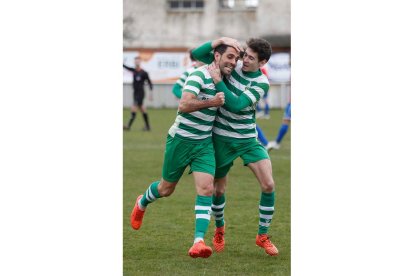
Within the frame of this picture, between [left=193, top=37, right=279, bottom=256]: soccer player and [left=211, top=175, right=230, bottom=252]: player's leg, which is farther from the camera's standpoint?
[left=211, top=175, right=230, bottom=252]: player's leg

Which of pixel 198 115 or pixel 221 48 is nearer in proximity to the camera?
pixel 221 48

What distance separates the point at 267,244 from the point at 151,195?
1.14 metres

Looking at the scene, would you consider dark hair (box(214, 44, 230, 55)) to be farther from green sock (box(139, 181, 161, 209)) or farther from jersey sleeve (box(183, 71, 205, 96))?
green sock (box(139, 181, 161, 209))

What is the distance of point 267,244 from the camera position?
8234 mm

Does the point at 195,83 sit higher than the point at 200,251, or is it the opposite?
the point at 195,83

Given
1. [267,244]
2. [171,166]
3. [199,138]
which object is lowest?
[267,244]

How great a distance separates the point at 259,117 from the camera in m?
30.1

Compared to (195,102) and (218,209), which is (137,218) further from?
(195,102)

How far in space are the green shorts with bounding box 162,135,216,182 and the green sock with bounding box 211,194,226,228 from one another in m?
0.59

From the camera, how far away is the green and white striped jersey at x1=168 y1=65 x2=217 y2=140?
25.2 ft

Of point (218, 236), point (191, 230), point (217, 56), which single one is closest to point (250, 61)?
point (217, 56)

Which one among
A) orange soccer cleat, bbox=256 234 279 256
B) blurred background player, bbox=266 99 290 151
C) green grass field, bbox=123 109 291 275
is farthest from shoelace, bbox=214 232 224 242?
blurred background player, bbox=266 99 290 151

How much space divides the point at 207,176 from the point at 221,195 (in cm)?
78
